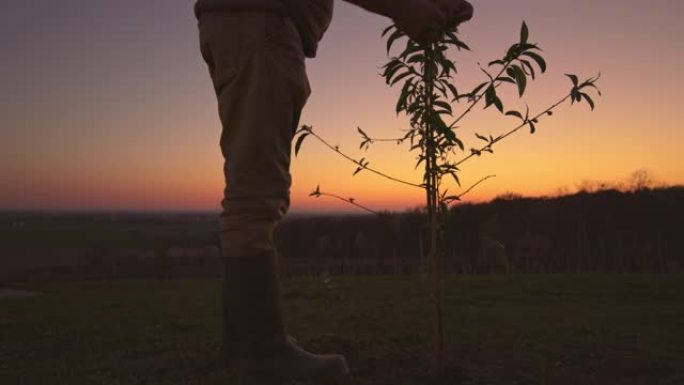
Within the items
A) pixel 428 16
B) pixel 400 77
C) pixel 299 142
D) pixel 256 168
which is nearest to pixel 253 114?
pixel 256 168

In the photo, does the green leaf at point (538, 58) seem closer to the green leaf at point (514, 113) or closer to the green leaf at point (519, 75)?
the green leaf at point (519, 75)

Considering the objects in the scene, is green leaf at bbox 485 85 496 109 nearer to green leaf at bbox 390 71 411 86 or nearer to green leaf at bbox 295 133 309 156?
green leaf at bbox 390 71 411 86

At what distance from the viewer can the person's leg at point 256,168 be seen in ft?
8.80

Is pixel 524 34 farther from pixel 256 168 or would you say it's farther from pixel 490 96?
pixel 256 168

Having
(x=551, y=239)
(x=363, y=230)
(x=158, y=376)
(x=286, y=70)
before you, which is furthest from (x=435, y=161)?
(x=363, y=230)

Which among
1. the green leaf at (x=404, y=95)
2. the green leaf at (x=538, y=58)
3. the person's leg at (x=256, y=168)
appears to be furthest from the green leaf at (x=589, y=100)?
the person's leg at (x=256, y=168)

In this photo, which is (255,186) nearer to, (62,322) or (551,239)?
(62,322)

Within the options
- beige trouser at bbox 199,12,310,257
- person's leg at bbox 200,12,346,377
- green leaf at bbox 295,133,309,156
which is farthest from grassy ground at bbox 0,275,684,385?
green leaf at bbox 295,133,309,156

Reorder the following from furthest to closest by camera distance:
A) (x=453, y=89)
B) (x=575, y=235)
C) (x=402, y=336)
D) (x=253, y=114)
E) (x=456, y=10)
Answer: (x=575, y=235)
(x=402, y=336)
(x=453, y=89)
(x=456, y=10)
(x=253, y=114)

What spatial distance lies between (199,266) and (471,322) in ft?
42.2

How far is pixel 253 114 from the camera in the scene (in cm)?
267

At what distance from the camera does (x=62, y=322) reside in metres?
5.45

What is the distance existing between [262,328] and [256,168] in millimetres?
755

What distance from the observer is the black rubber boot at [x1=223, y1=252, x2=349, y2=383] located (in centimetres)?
273
